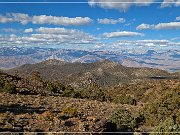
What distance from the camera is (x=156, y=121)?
2522cm

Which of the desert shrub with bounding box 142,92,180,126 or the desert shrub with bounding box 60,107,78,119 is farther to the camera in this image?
the desert shrub with bounding box 142,92,180,126

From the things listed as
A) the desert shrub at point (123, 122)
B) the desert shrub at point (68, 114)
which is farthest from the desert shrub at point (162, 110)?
the desert shrub at point (68, 114)

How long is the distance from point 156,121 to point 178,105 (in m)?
3.33

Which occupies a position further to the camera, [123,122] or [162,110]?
[162,110]

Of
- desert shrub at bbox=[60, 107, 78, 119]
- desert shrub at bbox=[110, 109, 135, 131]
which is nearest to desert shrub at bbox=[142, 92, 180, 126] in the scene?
desert shrub at bbox=[110, 109, 135, 131]

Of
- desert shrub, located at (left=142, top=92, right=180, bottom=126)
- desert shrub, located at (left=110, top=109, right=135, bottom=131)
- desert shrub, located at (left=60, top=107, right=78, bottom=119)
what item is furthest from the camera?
desert shrub, located at (left=142, top=92, right=180, bottom=126)

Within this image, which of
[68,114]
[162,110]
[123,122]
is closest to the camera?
[123,122]

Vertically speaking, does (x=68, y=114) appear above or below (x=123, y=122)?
above

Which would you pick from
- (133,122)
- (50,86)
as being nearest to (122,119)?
(133,122)

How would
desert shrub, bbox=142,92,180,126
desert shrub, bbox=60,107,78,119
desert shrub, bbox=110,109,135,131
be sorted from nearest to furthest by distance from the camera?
desert shrub, bbox=110,109,135,131, desert shrub, bbox=60,107,78,119, desert shrub, bbox=142,92,180,126

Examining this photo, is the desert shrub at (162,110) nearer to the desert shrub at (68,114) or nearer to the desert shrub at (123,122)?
the desert shrub at (123,122)

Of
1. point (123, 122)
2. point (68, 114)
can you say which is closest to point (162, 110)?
point (123, 122)

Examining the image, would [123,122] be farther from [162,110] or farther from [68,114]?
[162,110]

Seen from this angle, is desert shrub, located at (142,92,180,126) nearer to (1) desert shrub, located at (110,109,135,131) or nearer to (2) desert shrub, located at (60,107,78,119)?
(1) desert shrub, located at (110,109,135,131)
